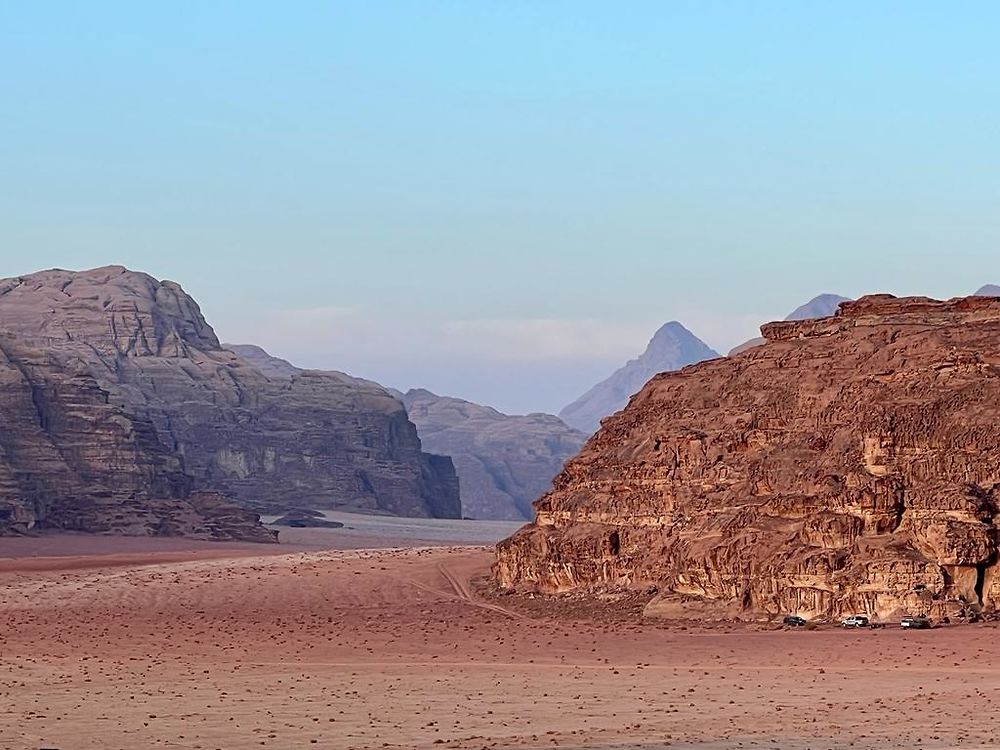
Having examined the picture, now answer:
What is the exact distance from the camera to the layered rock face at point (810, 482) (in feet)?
166

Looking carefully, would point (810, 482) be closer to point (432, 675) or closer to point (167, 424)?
point (432, 675)

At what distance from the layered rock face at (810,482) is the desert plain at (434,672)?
5.21 feet

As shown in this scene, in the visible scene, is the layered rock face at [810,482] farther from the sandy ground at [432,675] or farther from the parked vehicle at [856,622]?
the sandy ground at [432,675]

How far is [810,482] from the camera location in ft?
174

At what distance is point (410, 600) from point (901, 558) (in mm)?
20494

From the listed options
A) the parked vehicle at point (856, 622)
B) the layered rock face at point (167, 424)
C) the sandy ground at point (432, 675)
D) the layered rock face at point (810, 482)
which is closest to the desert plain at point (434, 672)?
the sandy ground at point (432, 675)

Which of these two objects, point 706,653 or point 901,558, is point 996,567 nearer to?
point 901,558

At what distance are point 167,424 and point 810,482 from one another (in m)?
121

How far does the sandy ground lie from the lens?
1293 inches

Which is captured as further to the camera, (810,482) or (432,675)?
(810,482)

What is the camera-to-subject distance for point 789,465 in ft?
178

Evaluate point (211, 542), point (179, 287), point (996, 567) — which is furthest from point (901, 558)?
point (179, 287)

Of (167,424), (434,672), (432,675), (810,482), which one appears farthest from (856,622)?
(167,424)

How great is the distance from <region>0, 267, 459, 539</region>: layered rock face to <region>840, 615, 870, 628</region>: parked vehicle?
242ft
